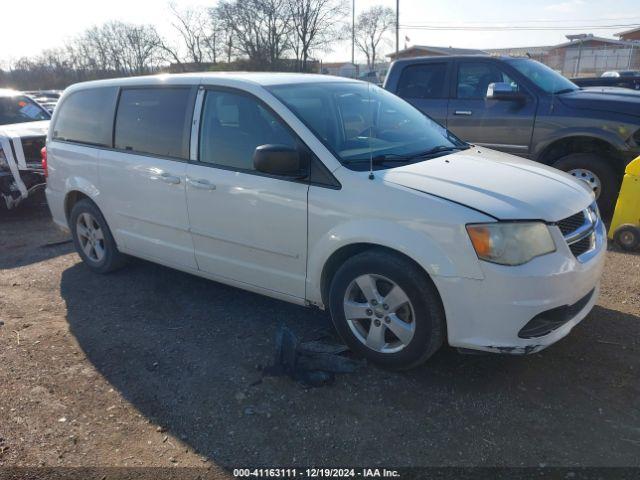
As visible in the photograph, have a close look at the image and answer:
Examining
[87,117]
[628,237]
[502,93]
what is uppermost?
[502,93]

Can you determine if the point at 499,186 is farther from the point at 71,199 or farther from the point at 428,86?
the point at 428,86

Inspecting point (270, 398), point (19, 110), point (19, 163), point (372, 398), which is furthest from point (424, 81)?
point (19, 110)

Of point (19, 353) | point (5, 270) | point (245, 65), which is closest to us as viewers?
point (19, 353)

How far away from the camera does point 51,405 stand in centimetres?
309

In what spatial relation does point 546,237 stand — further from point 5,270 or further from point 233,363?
point 5,270

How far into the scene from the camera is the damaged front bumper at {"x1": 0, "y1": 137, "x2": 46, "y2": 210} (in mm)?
7180

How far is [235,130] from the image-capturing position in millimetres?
3719

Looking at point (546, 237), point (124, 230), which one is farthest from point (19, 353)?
point (546, 237)

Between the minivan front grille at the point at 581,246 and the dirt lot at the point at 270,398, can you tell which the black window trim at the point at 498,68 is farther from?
the minivan front grille at the point at 581,246

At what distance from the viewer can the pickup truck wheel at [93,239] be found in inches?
192

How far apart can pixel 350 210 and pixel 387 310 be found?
0.64 metres

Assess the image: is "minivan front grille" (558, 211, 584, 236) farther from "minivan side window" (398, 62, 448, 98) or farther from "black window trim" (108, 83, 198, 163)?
"minivan side window" (398, 62, 448, 98)

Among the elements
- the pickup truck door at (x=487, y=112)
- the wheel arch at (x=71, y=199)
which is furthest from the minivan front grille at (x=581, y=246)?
the wheel arch at (x=71, y=199)

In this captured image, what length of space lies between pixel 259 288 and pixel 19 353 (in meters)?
1.79
